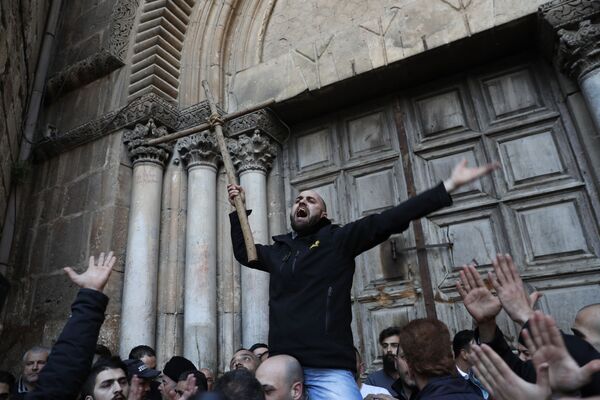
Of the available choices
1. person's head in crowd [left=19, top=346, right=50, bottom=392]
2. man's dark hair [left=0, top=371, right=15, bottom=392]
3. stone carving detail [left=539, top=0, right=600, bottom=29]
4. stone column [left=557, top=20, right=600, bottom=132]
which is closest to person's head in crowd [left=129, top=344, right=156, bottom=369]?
person's head in crowd [left=19, top=346, right=50, bottom=392]

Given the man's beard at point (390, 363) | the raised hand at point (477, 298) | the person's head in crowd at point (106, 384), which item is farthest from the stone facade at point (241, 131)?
the raised hand at point (477, 298)

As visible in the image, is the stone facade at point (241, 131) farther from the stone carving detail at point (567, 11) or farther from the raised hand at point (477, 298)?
the raised hand at point (477, 298)

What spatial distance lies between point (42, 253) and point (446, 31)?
5.34m

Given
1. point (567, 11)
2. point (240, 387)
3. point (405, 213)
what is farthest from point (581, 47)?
point (240, 387)

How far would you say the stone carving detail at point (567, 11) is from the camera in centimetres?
402

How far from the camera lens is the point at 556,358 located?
1.28 metres

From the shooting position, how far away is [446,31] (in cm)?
475

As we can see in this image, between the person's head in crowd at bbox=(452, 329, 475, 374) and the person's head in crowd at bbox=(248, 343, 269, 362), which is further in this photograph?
the person's head in crowd at bbox=(248, 343, 269, 362)

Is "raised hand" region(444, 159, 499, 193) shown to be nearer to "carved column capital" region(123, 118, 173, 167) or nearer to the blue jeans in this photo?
the blue jeans

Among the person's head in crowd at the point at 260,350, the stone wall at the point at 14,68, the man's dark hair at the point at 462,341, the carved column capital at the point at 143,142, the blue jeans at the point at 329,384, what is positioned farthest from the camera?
the carved column capital at the point at 143,142

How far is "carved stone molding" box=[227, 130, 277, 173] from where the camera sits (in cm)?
538

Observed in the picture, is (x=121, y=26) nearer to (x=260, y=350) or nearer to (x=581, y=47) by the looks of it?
(x=260, y=350)

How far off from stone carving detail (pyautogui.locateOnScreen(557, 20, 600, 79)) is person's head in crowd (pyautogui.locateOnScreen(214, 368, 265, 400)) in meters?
4.06

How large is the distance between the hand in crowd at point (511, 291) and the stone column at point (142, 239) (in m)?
3.69
